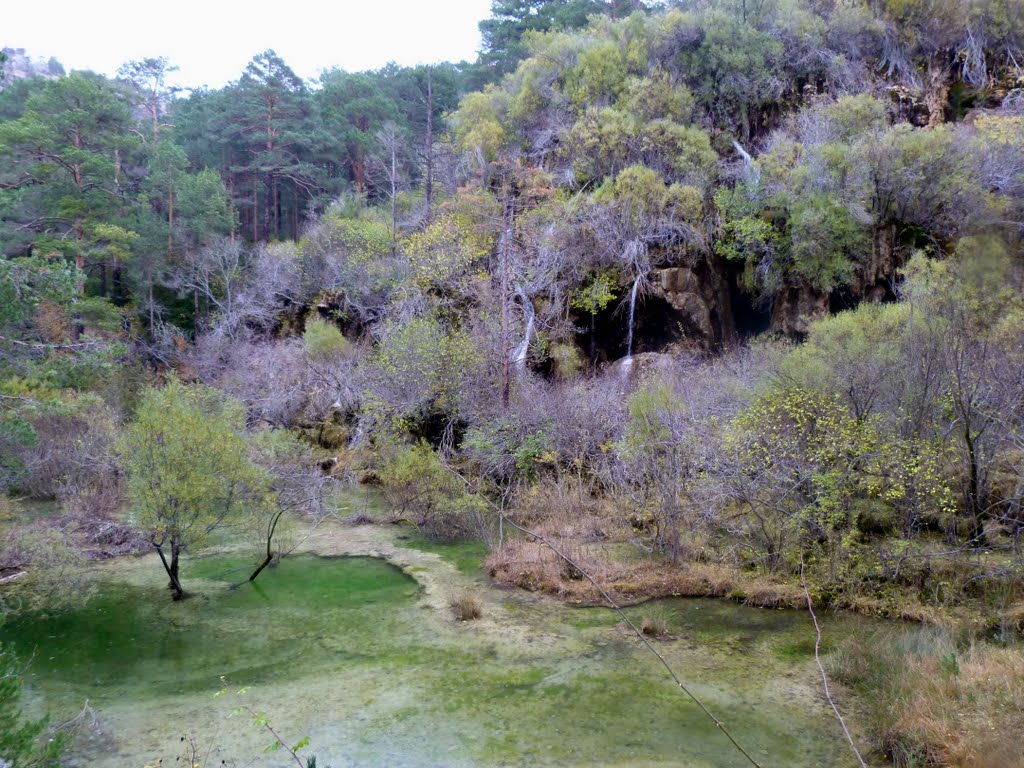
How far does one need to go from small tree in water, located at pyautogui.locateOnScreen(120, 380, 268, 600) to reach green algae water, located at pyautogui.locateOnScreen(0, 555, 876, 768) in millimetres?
1471

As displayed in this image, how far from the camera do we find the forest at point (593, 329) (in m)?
11.0

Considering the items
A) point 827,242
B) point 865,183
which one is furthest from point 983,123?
point 827,242

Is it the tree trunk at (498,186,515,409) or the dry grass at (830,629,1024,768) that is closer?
the dry grass at (830,629,1024,768)

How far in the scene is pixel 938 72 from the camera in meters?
25.3

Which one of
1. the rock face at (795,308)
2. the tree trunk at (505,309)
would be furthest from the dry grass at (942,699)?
the rock face at (795,308)

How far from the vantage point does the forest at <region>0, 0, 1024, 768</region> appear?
11.0m

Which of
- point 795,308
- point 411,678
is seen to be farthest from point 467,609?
point 795,308

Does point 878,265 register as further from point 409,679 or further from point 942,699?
point 409,679

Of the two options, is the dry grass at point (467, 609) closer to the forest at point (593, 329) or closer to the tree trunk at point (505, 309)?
the forest at point (593, 329)

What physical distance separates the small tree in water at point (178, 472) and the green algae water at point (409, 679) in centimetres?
147

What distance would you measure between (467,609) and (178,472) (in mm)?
5170

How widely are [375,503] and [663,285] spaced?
38.4 ft

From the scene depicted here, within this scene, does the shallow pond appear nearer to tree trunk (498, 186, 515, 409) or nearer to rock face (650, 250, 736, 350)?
tree trunk (498, 186, 515, 409)

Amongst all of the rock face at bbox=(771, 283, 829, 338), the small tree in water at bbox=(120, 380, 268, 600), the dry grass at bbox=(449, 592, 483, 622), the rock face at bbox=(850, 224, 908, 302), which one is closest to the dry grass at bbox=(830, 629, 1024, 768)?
Answer: the dry grass at bbox=(449, 592, 483, 622)
